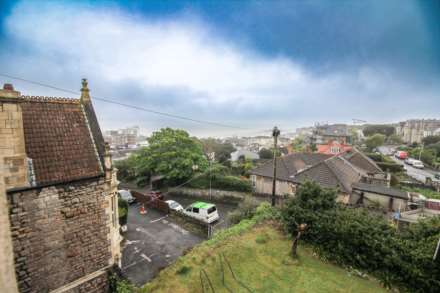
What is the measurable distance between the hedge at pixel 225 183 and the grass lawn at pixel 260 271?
11.9 m

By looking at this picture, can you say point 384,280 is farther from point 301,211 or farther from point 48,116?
point 48,116

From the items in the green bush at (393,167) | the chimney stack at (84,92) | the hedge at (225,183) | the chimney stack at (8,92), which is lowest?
the hedge at (225,183)

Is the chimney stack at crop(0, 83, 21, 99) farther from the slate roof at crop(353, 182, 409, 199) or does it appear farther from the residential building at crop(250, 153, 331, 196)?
the slate roof at crop(353, 182, 409, 199)

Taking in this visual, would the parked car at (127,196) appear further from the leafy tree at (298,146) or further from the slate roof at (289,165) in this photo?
the leafy tree at (298,146)

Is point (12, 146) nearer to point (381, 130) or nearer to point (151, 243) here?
point (151, 243)

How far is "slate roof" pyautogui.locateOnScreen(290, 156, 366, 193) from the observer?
15799 mm

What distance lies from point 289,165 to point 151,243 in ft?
53.0

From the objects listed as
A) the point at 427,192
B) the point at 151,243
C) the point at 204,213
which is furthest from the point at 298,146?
the point at 151,243

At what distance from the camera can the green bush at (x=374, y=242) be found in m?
5.90

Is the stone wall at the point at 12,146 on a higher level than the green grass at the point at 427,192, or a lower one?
higher

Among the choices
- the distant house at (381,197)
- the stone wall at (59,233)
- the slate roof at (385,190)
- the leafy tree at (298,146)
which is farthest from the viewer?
the leafy tree at (298,146)

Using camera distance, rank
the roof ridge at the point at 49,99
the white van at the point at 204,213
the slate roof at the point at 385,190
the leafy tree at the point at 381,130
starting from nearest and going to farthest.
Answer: the roof ridge at the point at 49,99, the slate roof at the point at 385,190, the white van at the point at 204,213, the leafy tree at the point at 381,130

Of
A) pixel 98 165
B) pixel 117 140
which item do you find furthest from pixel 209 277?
pixel 117 140

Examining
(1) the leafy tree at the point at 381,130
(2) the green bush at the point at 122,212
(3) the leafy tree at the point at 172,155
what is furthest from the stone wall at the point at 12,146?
(1) the leafy tree at the point at 381,130
